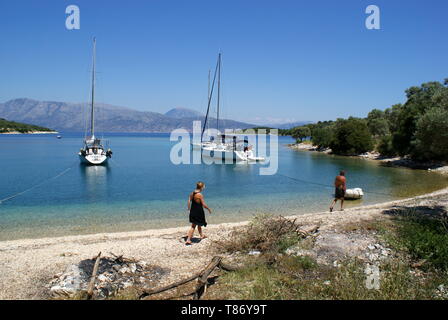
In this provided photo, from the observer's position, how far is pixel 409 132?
53.0 m

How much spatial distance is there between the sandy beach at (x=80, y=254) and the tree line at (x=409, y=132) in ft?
109

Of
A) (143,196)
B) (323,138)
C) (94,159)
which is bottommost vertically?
(143,196)

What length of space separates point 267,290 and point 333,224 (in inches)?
281

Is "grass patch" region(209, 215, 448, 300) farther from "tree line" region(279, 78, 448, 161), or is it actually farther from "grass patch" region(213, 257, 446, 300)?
"tree line" region(279, 78, 448, 161)

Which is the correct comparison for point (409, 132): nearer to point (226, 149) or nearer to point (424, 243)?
point (226, 149)

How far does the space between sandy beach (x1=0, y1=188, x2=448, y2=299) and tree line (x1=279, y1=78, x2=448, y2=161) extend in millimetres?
33366

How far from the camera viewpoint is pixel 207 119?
213 feet

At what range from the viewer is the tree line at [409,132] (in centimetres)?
3981

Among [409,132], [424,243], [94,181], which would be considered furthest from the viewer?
[409,132]

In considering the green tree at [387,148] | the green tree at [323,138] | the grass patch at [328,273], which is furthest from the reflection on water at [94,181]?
the green tree at [323,138]

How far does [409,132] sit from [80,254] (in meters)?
56.1

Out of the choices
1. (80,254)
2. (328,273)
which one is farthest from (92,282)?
(328,273)
